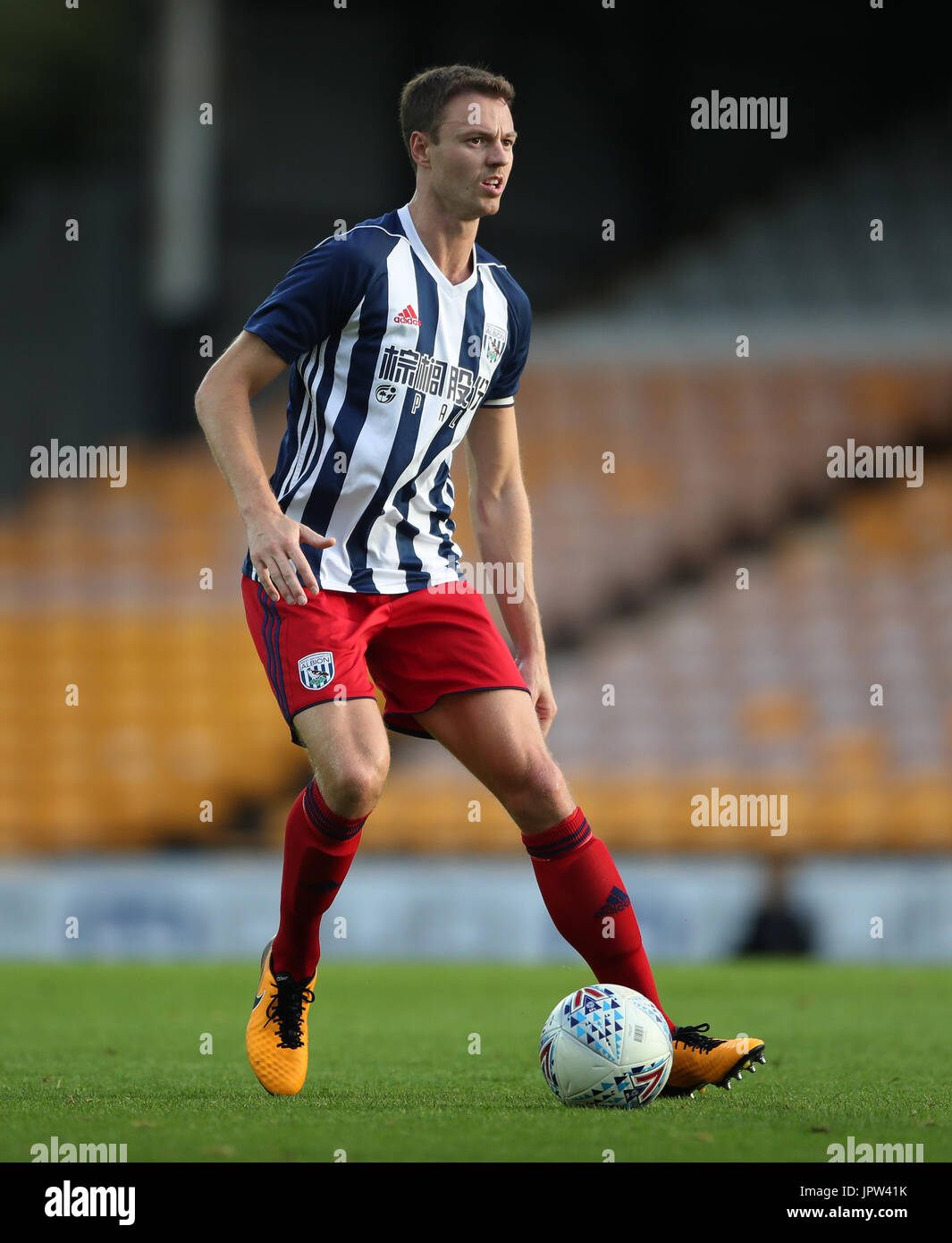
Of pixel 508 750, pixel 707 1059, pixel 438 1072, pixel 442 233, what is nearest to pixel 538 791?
pixel 508 750

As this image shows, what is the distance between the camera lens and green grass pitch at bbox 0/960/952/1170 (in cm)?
319

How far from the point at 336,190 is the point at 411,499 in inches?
430

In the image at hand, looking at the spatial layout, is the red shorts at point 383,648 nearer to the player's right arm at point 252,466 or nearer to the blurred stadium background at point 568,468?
the player's right arm at point 252,466

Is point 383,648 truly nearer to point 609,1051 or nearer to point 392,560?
point 392,560

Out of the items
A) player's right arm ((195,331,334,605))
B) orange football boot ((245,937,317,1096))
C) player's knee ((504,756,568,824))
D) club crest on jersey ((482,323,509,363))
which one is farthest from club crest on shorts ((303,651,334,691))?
club crest on jersey ((482,323,509,363))

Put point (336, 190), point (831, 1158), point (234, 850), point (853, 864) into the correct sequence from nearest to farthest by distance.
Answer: point (831, 1158)
point (853, 864)
point (234, 850)
point (336, 190)

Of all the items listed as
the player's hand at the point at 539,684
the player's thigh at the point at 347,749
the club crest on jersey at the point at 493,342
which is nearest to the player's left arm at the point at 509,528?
the player's hand at the point at 539,684

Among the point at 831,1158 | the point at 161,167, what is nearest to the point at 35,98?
the point at 161,167

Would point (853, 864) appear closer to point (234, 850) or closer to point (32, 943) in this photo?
point (234, 850)

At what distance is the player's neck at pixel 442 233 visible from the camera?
4.01 m

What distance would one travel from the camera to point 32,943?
30.1 ft

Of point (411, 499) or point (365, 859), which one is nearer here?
point (411, 499)

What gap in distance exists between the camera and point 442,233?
4027 mm

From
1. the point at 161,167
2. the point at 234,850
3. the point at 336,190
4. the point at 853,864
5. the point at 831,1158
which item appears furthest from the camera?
the point at 336,190
